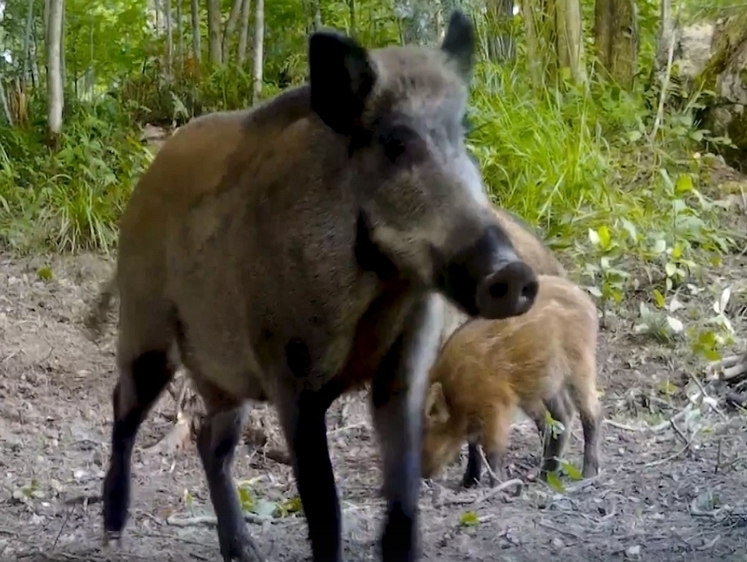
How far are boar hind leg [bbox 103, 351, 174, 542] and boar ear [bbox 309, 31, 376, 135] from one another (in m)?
1.31

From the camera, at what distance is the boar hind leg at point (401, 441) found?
9.55 ft

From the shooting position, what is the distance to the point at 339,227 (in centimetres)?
264

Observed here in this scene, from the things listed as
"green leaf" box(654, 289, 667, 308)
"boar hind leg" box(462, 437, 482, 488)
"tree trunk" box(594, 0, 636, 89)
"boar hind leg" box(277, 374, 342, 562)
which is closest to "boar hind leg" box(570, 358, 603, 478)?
"boar hind leg" box(462, 437, 482, 488)

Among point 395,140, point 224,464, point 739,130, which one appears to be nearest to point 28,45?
point 739,130

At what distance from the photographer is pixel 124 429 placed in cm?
364

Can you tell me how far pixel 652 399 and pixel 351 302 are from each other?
2.96 m

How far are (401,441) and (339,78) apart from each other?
38.8 inches

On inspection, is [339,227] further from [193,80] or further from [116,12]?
[116,12]

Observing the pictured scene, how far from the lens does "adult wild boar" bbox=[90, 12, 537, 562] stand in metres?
2.44

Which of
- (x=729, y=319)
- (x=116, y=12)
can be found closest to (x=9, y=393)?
(x=729, y=319)

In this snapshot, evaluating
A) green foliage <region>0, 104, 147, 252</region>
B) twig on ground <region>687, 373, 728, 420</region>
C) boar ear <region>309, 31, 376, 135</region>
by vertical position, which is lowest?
twig on ground <region>687, 373, 728, 420</region>

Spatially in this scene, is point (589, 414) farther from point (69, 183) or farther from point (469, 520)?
point (69, 183)

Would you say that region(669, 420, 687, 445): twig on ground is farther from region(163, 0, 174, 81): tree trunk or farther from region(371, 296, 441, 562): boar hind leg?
region(163, 0, 174, 81): tree trunk

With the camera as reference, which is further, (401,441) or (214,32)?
(214,32)
